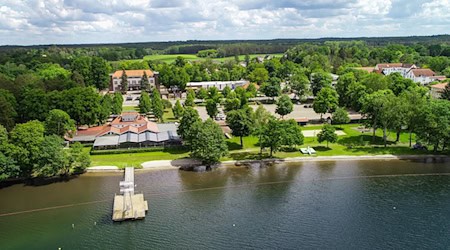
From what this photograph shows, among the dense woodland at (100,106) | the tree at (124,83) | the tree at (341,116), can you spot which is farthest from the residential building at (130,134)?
the tree at (124,83)

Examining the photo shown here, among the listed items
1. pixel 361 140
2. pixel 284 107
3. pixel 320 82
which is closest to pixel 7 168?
pixel 284 107

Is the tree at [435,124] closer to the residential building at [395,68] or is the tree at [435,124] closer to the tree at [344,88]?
the tree at [344,88]

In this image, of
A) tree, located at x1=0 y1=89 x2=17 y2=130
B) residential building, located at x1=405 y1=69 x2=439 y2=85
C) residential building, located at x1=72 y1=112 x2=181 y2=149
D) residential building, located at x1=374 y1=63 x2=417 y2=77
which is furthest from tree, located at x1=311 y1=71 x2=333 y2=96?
tree, located at x1=0 y1=89 x2=17 y2=130

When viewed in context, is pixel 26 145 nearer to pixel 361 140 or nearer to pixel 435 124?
pixel 361 140

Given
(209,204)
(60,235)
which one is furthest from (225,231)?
(60,235)

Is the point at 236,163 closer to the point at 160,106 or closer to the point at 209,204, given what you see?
the point at 209,204

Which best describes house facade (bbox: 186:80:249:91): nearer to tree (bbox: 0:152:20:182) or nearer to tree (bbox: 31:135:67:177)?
tree (bbox: 31:135:67:177)
